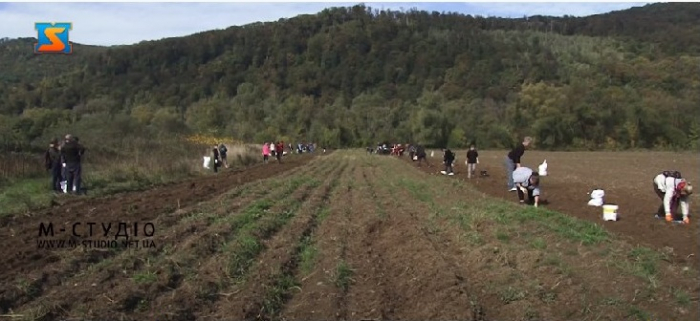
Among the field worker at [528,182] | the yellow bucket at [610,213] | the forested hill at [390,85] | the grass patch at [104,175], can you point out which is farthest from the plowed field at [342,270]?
the forested hill at [390,85]

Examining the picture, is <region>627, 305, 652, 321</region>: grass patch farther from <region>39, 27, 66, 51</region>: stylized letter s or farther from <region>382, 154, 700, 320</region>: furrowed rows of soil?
<region>39, 27, 66, 51</region>: stylized letter s

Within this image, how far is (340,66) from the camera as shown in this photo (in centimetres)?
17662

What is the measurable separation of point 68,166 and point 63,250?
8.44m

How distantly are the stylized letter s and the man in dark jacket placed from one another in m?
2.86

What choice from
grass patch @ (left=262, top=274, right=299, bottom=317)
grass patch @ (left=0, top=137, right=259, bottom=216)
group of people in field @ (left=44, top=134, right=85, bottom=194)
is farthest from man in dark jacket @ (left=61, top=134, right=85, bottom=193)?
grass patch @ (left=262, top=274, right=299, bottom=317)

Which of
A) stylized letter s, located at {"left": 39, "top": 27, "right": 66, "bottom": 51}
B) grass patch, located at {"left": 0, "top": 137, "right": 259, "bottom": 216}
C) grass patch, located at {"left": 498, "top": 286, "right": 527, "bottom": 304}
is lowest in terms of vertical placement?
grass patch, located at {"left": 0, "top": 137, "right": 259, "bottom": 216}

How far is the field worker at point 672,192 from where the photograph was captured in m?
12.7

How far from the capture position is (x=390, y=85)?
163500mm

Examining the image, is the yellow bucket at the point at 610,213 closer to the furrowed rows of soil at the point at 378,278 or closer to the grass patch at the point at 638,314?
the furrowed rows of soil at the point at 378,278

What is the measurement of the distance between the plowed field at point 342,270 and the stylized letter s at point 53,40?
654 cm

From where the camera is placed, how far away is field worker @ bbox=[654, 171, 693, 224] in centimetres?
1266

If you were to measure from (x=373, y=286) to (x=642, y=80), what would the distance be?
12236cm

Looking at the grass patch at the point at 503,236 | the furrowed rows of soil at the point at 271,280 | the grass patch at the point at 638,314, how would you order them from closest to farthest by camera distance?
the furrowed rows of soil at the point at 271,280
the grass patch at the point at 638,314
the grass patch at the point at 503,236

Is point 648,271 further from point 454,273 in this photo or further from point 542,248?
point 454,273
